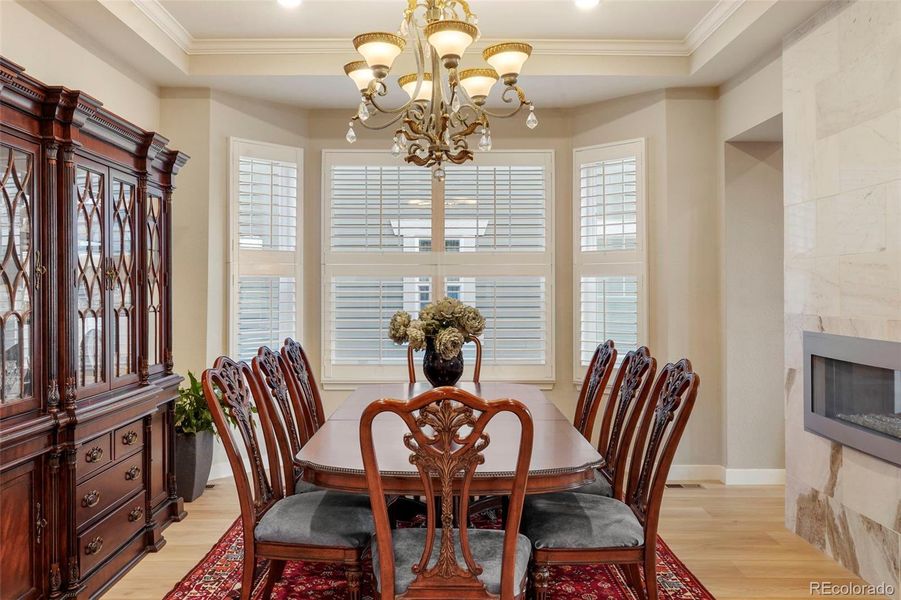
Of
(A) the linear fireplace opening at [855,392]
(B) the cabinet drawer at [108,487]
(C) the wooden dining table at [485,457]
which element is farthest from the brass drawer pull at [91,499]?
(A) the linear fireplace opening at [855,392]

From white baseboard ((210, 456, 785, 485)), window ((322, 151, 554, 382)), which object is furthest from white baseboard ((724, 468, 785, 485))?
window ((322, 151, 554, 382))

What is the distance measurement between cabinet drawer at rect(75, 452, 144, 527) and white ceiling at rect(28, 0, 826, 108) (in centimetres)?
232

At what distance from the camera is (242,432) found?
86.0 inches

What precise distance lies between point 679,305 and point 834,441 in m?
1.52

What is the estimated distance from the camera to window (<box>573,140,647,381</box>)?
444 cm

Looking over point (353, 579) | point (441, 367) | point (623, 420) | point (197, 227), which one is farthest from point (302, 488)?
point (197, 227)

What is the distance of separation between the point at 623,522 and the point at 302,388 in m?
1.69

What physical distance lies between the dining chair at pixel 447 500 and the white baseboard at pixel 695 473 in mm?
2788

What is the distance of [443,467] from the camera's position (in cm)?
172

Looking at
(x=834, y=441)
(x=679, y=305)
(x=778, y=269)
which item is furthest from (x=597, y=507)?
(x=778, y=269)

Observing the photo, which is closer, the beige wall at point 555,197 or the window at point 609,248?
the window at point 609,248

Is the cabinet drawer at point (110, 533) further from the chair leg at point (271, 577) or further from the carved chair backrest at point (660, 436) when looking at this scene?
the carved chair backrest at point (660, 436)

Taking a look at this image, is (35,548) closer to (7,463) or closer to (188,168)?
(7,463)

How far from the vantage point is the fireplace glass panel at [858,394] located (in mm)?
2641
